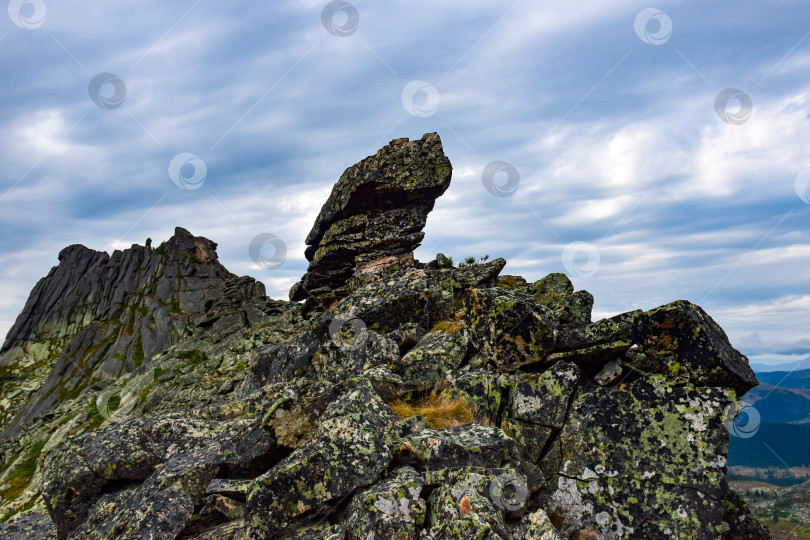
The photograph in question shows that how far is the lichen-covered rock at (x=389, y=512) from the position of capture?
9438 millimetres

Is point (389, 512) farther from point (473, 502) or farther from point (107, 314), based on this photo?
point (107, 314)

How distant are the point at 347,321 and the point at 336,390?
577cm

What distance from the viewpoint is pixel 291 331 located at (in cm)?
4578

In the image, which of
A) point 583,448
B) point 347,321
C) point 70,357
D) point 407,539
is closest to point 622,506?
point 583,448

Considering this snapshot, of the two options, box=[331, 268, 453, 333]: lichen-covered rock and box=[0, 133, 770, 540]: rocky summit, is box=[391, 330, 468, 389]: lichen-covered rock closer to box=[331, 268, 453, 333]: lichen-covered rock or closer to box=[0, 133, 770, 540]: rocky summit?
box=[0, 133, 770, 540]: rocky summit

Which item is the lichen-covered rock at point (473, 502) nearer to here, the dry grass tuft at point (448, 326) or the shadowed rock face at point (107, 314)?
the dry grass tuft at point (448, 326)

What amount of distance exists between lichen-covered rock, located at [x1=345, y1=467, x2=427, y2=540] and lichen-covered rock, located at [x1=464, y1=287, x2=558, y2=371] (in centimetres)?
569

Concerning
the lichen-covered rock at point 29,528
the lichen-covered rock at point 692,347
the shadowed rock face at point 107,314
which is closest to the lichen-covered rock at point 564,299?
the lichen-covered rock at point 692,347

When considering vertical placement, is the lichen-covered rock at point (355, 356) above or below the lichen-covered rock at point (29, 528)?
above

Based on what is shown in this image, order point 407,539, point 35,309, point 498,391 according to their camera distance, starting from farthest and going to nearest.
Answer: point 35,309 < point 498,391 < point 407,539

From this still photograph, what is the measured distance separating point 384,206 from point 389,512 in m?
22.2

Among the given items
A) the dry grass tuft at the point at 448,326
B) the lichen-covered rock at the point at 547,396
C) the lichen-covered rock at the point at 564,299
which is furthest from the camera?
the lichen-covered rock at the point at 564,299

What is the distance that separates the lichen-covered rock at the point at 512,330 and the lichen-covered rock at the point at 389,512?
569 cm

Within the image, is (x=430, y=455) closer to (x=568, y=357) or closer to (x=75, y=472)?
(x=568, y=357)
